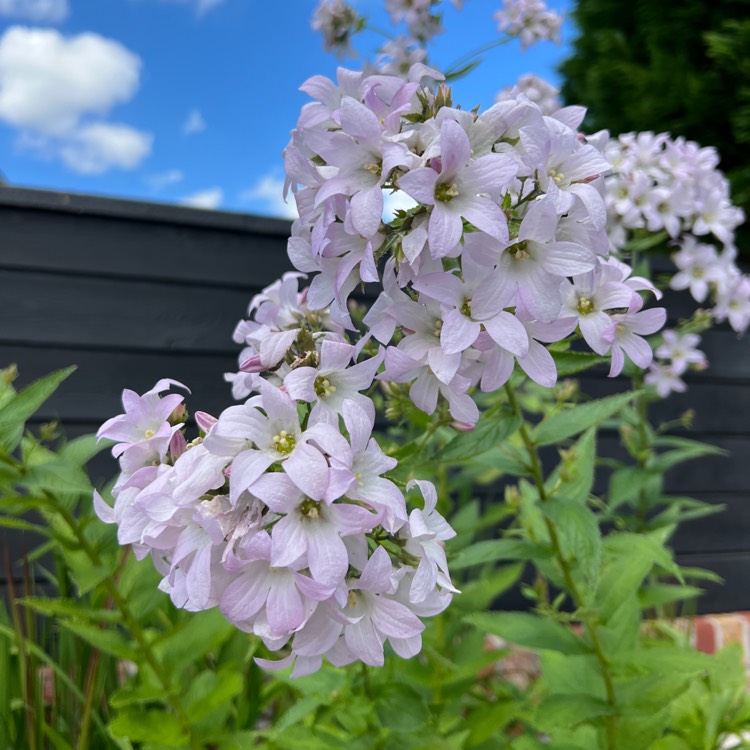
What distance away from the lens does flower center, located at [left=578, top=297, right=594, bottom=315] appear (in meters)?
0.71

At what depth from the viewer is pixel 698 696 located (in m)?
1.44

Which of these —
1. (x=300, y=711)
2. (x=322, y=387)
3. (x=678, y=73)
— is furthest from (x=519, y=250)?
(x=678, y=73)

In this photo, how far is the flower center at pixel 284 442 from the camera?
56cm

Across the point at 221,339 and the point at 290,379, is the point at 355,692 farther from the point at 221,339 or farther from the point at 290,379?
the point at 221,339

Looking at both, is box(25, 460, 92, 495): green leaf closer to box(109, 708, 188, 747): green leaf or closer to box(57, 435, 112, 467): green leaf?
box(57, 435, 112, 467): green leaf

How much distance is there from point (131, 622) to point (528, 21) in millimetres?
1960

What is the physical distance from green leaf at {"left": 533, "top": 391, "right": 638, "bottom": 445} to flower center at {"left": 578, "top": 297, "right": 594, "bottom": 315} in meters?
0.20

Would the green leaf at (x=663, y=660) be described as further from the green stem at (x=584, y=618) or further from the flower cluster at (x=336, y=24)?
the flower cluster at (x=336, y=24)

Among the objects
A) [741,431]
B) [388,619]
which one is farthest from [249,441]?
[741,431]

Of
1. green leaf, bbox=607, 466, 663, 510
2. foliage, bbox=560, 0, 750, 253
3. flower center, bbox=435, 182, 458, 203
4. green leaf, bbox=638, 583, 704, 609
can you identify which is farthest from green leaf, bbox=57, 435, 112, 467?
foliage, bbox=560, 0, 750, 253

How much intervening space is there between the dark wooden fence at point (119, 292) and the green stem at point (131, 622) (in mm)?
1477

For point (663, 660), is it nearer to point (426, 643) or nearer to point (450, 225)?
point (426, 643)

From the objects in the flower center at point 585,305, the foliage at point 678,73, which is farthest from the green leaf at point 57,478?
the foliage at point 678,73

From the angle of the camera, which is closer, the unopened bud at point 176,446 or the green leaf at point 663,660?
the unopened bud at point 176,446
